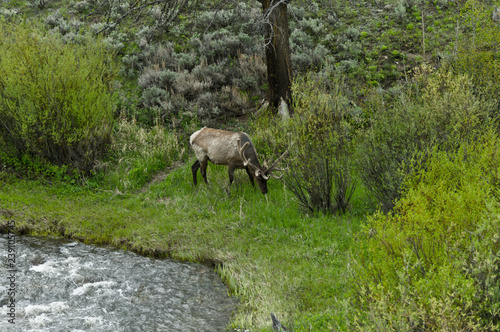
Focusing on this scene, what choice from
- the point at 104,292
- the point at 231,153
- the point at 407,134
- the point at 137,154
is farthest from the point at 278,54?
the point at 104,292

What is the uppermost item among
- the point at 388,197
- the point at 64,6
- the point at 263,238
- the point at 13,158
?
the point at 64,6

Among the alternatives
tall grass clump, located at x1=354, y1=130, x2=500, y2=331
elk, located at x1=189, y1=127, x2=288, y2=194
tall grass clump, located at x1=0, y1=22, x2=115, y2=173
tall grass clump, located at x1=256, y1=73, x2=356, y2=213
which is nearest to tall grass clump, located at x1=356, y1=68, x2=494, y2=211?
tall grass clump, located at x1=256, y1=73, x2=356, y2=213

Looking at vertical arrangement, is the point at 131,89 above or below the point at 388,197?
above

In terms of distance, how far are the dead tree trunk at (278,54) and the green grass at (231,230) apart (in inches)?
115

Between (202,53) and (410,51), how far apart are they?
735 centimetres

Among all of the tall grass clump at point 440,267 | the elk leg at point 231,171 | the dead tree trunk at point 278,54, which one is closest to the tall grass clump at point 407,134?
the tall grass clump at point 440,267

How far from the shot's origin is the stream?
566 cm

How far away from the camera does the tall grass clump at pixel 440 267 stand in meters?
3.37

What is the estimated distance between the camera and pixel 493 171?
16.3 ft

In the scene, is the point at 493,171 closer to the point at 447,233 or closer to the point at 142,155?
the point at 447,233

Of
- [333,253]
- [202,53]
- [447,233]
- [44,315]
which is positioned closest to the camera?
[447,233]

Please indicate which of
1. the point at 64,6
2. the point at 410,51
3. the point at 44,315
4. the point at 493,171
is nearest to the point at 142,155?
the point at 44,315

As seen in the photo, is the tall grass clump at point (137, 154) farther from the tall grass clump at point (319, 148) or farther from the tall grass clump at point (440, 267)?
the tall grass clump at point (440, 267)

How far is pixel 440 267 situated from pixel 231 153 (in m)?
5.93
